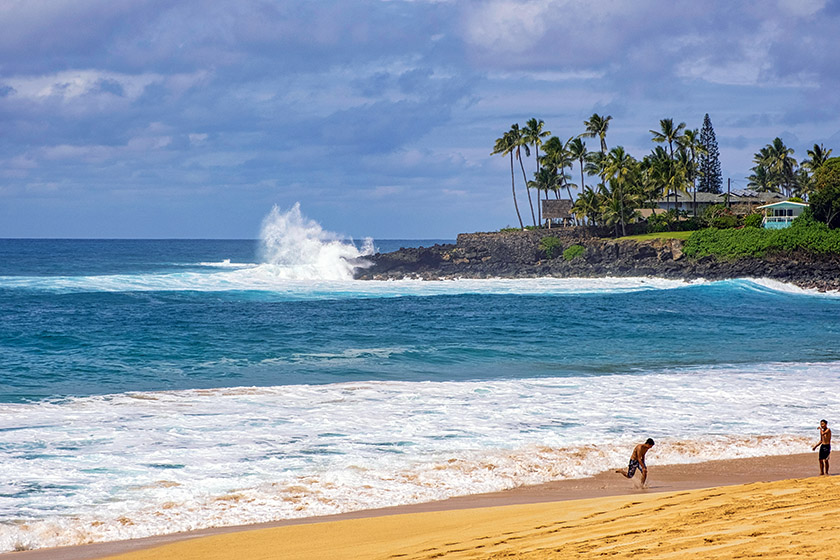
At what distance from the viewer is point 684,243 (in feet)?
202

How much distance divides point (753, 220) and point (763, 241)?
9.40 metres

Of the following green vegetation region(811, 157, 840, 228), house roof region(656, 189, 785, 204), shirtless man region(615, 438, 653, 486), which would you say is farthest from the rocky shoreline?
shirtless man region(615, 438, 653, 486)

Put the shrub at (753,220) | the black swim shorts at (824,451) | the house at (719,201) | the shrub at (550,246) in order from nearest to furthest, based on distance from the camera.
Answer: the black swim shorts at (824,451) → the shrub at (753,220) → the shrub at (550,246) → the house at (719,201)

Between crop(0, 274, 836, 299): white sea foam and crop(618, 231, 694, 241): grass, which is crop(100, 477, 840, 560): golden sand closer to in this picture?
crop(0, 274, 836, 299): white sea foam

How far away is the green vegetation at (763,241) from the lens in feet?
181

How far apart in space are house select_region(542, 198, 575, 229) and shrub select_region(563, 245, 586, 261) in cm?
1149

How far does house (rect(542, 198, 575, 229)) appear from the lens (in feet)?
260

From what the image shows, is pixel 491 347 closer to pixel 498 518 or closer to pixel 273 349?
pixel 273 349

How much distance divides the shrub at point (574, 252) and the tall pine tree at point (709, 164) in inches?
1427

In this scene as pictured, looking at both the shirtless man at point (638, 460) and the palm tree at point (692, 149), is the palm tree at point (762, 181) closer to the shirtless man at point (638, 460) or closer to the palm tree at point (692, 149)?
the palm tree at point (692, 149)

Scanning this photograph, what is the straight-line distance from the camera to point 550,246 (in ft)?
226

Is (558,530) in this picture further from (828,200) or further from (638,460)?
(828,200)

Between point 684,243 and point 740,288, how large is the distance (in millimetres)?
12621

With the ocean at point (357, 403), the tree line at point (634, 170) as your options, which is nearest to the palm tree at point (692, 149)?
the tree line at point (634, 170)
